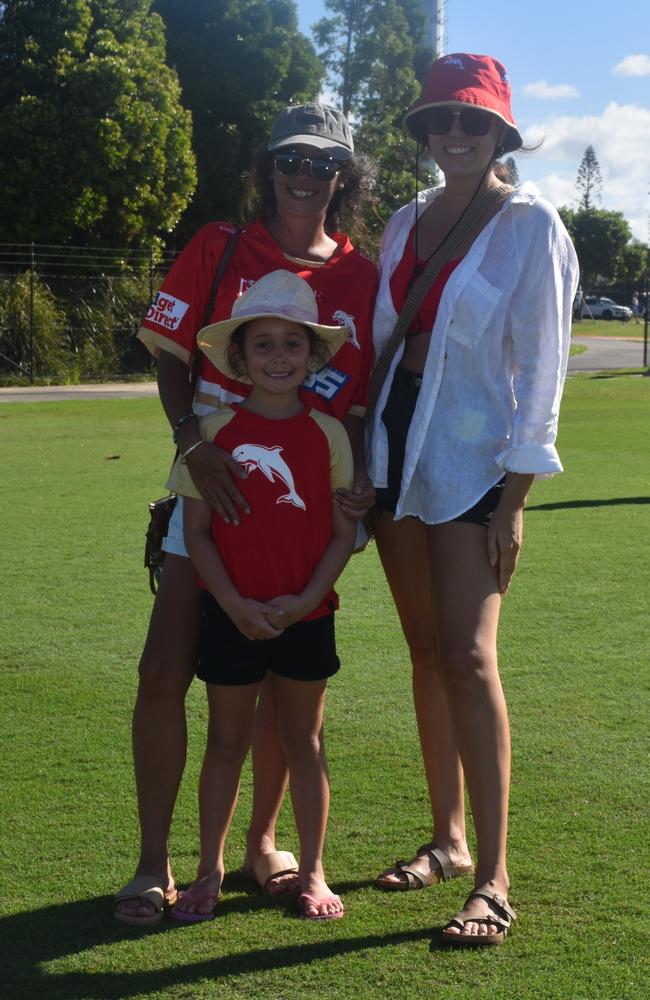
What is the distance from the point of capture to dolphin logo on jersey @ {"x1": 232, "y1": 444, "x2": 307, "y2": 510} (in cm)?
344

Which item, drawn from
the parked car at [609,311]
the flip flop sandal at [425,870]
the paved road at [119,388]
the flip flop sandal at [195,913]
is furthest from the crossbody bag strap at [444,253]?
the parked car at [609,311]

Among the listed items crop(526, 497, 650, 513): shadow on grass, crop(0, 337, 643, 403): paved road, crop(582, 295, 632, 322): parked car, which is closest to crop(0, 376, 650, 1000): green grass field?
crop(526, 497, 650, 513): shadow on grass

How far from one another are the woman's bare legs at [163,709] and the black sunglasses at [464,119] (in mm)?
1374

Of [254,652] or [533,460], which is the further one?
[254,652]

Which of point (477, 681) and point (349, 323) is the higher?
point (349, 323)

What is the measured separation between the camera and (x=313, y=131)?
371 cm

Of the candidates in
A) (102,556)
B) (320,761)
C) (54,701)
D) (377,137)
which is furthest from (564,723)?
(377,137)

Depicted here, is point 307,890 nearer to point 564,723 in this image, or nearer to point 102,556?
point 564,723

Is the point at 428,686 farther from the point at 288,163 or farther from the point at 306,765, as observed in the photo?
the point at 288,163

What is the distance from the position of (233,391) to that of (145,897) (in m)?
1.38

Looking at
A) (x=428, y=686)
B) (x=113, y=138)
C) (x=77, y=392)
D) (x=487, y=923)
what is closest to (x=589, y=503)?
(x=428, y=686)

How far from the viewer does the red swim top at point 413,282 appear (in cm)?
351

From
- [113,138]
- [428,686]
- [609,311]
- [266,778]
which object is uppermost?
[113,138]

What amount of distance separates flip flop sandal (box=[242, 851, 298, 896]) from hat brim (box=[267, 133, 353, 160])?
1984mm
